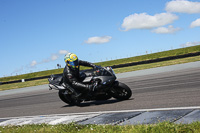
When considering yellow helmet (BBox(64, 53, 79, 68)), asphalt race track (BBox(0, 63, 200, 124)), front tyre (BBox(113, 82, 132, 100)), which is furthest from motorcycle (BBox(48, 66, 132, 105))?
yellow helmet (BBox(64, 53, 79, 68))

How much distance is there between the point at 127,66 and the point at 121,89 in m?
24.6

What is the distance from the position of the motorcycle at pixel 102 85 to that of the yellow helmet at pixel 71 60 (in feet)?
1.60

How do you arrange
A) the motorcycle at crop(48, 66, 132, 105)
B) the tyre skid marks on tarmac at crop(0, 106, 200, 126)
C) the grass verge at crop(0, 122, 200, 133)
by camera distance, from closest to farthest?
the grass verge at crop(0, 122, 200, 133)
the tyre skid marks on tarmac at crop(0, 106, 200, 126)
the motorcycle at crop(48, 66, 132, 105)

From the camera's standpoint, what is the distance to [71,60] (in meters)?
8.84

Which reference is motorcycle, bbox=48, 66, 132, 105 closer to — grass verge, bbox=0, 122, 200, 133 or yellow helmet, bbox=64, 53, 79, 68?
yellow helmet, bbox=64, 53, 79, 68

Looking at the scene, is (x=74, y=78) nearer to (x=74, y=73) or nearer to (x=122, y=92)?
(x=74, y=73)

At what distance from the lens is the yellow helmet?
8836mm

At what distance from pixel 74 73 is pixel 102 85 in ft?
3.47

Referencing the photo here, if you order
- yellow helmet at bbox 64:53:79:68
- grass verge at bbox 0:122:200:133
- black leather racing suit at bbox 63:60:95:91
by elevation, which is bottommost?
grass verge at bbox 0:122:200:133

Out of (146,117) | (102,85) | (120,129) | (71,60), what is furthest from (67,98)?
(120,129)

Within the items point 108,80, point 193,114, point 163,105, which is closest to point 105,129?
point 193,114

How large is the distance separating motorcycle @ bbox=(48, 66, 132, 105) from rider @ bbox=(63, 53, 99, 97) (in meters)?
0.13

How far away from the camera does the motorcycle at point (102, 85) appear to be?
8638 mm

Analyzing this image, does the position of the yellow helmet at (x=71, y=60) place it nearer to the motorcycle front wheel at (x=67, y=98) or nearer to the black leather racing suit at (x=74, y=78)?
the black leather racing suit at (x=74, y=78)
